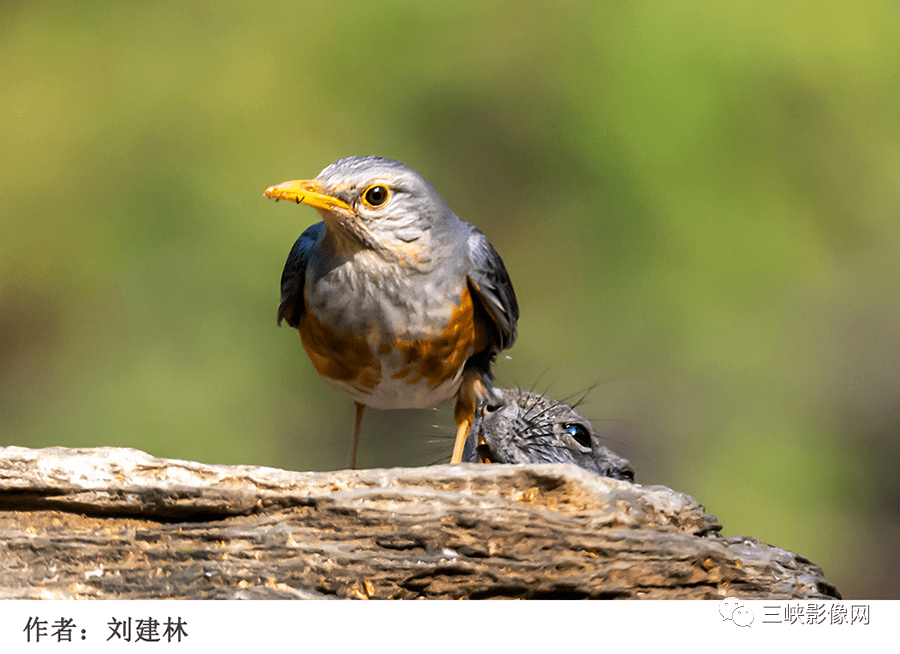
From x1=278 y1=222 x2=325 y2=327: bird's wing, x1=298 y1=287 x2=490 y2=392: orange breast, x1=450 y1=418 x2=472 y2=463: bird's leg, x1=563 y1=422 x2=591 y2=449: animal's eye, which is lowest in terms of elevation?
x1=450 y1=418 x2=472 y2=463: bird's leg

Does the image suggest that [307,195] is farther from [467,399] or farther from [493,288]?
[467,399]

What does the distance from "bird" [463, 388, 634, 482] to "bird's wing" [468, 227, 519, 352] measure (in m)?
0.40

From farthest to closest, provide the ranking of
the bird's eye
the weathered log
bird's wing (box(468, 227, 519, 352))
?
1. bird's wing (box(468, 227, 519, 352))
2. the bird's eye
3. the weathered log

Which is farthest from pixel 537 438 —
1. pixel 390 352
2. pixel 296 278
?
pixel 296 278

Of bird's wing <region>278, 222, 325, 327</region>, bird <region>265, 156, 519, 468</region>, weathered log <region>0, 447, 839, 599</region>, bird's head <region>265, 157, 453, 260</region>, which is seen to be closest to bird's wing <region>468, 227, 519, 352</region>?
bird <region>265, 156, 519, 468</region>

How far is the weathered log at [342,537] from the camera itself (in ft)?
10.2

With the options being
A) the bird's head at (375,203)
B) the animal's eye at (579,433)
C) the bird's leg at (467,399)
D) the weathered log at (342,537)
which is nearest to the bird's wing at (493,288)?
the bird's leg at (467,399)

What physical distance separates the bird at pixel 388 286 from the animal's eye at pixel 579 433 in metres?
0.63

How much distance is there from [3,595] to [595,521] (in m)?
2.14

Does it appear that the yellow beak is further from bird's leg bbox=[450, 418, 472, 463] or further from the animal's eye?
the animal's eye

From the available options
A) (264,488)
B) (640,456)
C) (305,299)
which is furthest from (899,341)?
(264,488)

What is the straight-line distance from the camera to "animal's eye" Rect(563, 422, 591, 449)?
4598 mm

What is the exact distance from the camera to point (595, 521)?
3287mm
